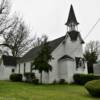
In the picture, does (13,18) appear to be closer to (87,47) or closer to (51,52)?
(51,52)

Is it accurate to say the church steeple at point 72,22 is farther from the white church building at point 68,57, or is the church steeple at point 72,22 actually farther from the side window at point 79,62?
the side window at point 79,62

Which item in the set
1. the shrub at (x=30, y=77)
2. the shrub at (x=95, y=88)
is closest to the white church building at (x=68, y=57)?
the shrub at (x=30, y=77)

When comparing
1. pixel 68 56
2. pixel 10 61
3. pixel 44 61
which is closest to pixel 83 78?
pixel 68 56

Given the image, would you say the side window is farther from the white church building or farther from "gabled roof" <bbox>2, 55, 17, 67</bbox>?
"gabled roof" <bbox>2, 55, 17, 67</bbox>

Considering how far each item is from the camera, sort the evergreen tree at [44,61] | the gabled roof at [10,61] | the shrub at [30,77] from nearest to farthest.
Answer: the evergreen tree at [44,61], the shrub at [30,77], the gabled roof at [10,61]

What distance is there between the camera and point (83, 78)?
93.2 ft

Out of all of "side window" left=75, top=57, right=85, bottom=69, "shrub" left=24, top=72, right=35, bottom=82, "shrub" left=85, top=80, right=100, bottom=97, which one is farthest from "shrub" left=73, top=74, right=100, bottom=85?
"shrub" left=85, top=80, right=100, bottom=97

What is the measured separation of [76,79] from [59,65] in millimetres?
3808

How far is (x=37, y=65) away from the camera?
27.5 meters

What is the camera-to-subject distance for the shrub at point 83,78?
92.1 feet

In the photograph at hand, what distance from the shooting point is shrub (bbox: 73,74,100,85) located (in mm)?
28078

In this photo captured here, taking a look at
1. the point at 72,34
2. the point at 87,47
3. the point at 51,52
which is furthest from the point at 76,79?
the point at 87,47

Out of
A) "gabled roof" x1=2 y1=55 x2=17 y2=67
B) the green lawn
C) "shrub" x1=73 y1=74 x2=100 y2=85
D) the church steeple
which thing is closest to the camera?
the green lawn

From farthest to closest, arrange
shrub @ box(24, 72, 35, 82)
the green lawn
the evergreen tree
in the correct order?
shrub @ box(24, 72, 35, 82) → the evergreen tree → the green lawn
